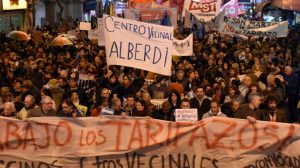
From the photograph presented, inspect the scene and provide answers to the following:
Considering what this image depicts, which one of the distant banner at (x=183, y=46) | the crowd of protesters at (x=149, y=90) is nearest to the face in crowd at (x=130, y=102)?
the crowd of protesters at (x=149, y=90)

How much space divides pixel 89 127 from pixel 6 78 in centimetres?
574

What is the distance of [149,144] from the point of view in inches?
278

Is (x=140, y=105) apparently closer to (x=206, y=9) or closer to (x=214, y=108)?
(x=214, y=108)

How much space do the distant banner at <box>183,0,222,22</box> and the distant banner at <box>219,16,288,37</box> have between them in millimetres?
517

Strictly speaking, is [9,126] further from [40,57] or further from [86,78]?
[40,57]

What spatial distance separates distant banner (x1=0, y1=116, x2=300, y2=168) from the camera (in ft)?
22.9

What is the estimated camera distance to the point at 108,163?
23.1ft

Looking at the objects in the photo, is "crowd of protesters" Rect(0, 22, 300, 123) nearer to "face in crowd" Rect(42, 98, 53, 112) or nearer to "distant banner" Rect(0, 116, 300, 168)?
"face in crowd" Rect(42, 98, 53, 112)

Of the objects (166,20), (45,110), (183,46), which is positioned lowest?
(45,110)

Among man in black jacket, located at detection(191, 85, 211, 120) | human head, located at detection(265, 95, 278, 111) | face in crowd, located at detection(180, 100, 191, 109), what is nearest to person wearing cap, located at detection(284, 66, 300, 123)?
man in black jacket, located at detection(191, 85, 211, 120)

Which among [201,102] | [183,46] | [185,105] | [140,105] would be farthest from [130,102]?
[183,46]

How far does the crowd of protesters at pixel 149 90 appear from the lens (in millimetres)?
8695

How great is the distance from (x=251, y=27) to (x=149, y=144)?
12.1 meters

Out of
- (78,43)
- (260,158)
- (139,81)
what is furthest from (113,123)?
(78,43)
